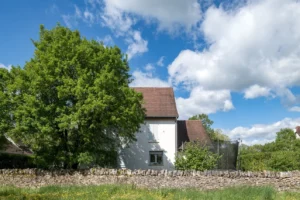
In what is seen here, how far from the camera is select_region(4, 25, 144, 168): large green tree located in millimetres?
20172

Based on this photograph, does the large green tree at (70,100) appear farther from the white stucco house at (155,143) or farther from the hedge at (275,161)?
the hedge at (275,161)

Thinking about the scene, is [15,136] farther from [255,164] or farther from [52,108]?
[255,164]

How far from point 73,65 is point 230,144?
605 inches

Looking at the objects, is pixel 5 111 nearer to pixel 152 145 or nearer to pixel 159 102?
pixel 152 145

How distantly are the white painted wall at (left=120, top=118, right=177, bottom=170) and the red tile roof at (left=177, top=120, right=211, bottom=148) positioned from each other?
170 centimetres

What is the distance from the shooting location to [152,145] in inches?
1186

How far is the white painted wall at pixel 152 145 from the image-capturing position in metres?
29.6

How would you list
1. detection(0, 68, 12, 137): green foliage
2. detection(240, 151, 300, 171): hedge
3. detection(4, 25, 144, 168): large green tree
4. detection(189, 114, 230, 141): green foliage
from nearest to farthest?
detection(4, 25, 144, 168): large green tree → detection(0, 68, 12, 137): green foliage → detection(240, 151, 300, 171): hedge → detection(189, 114, 230, 141): green foliage

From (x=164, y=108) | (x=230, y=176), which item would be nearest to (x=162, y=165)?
(x=164, y=108)

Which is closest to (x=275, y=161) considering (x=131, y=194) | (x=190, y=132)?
(x=190, y=132)

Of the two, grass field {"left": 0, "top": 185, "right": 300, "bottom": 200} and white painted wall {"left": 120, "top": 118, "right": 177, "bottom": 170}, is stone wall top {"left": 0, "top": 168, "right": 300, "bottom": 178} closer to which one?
grass field {"left": 0, "top": 185, "right": 300, "bottom": 200}

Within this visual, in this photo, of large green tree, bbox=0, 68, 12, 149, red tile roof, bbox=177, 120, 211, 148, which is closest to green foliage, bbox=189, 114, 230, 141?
red tile roof, bbox=177, 120, 211, 148

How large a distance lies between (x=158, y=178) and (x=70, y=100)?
26.8ft

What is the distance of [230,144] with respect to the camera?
89.9 ft
